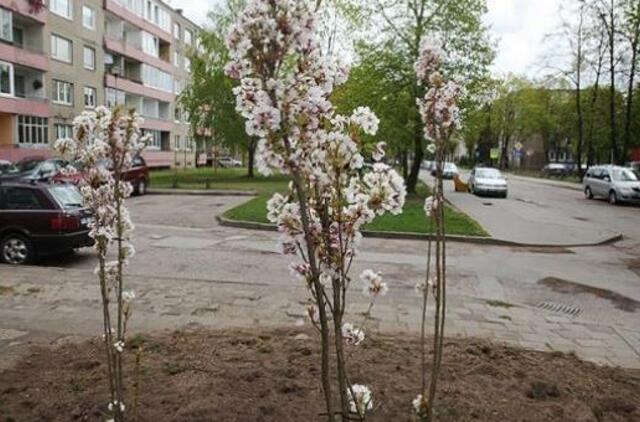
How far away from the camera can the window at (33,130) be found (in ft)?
124

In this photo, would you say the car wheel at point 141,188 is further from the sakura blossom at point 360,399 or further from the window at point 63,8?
the sakura blossom at point 360,399

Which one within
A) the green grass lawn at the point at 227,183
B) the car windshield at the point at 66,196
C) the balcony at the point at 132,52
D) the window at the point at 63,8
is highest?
the window at the point at 63,8

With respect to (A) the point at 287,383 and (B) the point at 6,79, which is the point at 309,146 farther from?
Answer: (B) the point at 6,79

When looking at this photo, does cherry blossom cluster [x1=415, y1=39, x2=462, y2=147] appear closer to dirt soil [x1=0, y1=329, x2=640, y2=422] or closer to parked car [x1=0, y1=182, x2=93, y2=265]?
dirt soil [x1=0, y1=329, x2=640, y2=422]

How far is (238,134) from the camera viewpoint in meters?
38.4

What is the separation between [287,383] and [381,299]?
4.02 m

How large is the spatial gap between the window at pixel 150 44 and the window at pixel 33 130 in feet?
65.1

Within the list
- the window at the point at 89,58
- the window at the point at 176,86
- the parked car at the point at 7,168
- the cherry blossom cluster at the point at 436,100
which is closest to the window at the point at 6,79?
the window at the point at 89,58

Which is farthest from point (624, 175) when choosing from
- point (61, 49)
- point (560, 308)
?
point (61, 49)

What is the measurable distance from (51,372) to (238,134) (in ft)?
113

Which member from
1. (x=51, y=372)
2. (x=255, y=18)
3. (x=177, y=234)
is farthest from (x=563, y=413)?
(x=177, y=234)

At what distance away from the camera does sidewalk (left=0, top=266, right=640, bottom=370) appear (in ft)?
20.2

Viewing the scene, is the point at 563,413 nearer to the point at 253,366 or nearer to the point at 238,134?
the point at 253,366

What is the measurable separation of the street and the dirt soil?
994 mm
